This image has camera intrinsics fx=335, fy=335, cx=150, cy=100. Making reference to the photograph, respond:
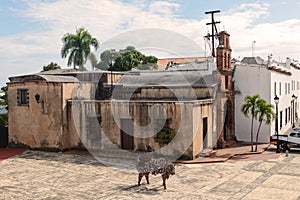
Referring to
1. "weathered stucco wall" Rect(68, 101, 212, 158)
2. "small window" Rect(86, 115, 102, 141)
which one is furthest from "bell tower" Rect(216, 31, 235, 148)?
"small window" Rect(86, 115, 102, 141)

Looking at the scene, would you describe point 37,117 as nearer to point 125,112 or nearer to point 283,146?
point 125,112

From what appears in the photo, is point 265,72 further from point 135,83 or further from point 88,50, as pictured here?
→ point 88,50

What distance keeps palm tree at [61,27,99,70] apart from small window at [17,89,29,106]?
16.6 m

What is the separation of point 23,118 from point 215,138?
12012mm

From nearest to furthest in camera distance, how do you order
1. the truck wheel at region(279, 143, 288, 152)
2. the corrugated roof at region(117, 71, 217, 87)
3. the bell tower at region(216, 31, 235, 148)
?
the truck wheel at region(279, 143, 288, 152) → the bell tower at region(216, 31, 235, 148) → the corrugated roof at region(117, 71, 217, 87)

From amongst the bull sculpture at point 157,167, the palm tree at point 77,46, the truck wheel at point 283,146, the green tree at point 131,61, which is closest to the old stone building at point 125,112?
the truck wheel at point 283,146

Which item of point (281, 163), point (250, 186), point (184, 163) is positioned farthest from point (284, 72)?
point (250, 186)

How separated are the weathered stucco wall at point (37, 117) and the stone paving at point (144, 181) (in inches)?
100.0

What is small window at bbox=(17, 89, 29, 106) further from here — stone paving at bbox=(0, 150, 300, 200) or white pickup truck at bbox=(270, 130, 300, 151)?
white pickup truck at bbox=(270, 130, 300, 151)

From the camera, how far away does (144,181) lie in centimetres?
1380

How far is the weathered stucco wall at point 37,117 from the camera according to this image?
19.9 m

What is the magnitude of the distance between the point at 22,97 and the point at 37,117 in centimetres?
188

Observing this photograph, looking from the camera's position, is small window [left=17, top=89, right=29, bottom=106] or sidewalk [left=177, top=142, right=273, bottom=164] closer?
sidewalk [left=177, top=142, right=273, bottom=164]

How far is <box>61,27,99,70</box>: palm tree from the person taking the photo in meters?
37.6
